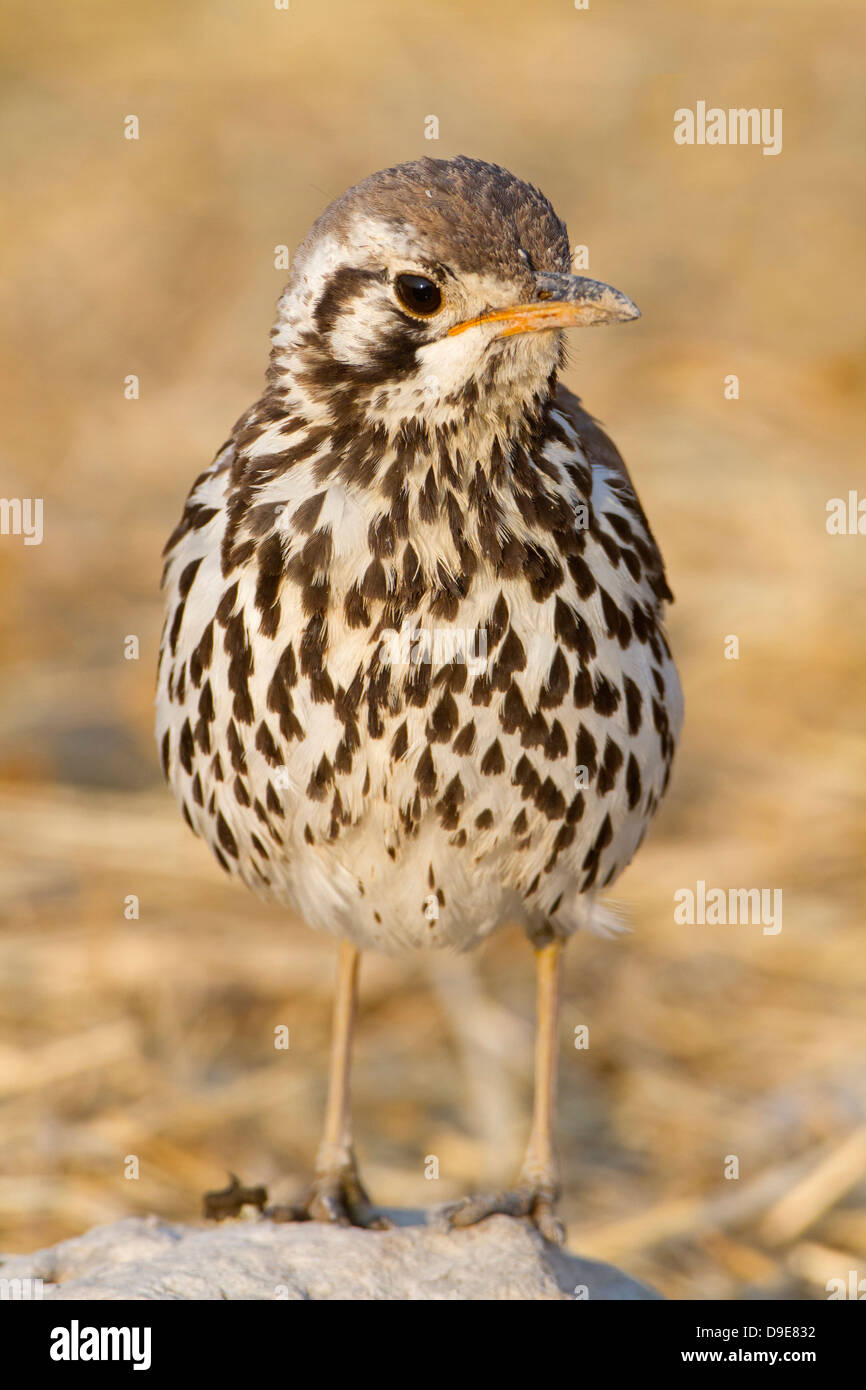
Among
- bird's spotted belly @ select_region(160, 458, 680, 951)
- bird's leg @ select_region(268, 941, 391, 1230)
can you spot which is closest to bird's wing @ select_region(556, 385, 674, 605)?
bird's spotted belly @ select_region(160, 458, 680, 951)

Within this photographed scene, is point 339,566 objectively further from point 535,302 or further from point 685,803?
point 685,803

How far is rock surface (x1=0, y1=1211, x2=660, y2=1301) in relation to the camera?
496cm

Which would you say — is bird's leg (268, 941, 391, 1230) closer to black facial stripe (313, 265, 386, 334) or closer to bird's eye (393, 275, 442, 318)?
black facial stripe (313, 265, 386, 334)

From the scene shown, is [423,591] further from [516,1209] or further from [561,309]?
[516,1209]

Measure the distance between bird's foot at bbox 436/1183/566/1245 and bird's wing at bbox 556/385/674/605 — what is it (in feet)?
6.50

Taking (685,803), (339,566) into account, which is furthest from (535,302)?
(685,803)

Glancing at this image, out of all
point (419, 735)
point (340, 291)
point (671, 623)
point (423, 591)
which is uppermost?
point (671, 623)

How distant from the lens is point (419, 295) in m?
4.26

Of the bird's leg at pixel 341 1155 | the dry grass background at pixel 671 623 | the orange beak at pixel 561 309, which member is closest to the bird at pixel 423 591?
the orange beak at pixel 561 309

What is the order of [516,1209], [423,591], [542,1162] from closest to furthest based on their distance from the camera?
[423,591]
[516,1209]
[542,1162]

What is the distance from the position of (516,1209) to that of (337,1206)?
1.95 feet

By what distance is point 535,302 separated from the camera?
419 centimetres

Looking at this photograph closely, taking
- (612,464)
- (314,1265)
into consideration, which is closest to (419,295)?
(612,464)

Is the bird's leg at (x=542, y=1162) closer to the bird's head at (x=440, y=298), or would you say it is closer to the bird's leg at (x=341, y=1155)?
the bird's leg at (x=341, y=1155)
